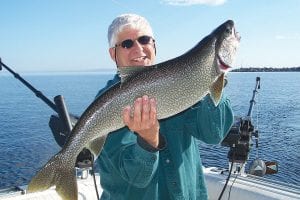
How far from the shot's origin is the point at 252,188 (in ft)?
19.2

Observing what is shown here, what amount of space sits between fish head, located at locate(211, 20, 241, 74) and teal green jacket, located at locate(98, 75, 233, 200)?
34 centimetres

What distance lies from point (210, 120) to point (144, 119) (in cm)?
67

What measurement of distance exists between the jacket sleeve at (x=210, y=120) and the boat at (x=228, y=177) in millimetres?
1962

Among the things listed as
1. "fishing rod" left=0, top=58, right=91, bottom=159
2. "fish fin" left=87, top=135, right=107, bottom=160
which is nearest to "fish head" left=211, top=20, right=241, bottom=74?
"fish fin" left=87, top=135, right=107, bottom=160

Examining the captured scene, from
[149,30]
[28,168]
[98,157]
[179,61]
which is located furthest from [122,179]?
[28,168]

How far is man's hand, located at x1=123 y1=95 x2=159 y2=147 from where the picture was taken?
10.9 ft

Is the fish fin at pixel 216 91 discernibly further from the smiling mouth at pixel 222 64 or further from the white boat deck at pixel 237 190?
the white boat deck at pixel 237 190

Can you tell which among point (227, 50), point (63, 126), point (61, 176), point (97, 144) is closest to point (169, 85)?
point (227, 50)

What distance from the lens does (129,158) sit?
3.50 m

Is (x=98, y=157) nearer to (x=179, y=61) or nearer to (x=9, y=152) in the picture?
(x=179, y=61)

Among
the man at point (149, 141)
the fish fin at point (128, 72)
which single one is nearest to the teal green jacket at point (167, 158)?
the man at point (149, 141)

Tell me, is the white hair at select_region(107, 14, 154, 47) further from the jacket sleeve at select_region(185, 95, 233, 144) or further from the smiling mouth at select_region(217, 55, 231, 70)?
the jacket sleeve at select_region(185, 95, 233, 144)

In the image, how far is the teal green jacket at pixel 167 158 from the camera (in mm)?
3486

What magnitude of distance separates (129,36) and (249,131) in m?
3.36
